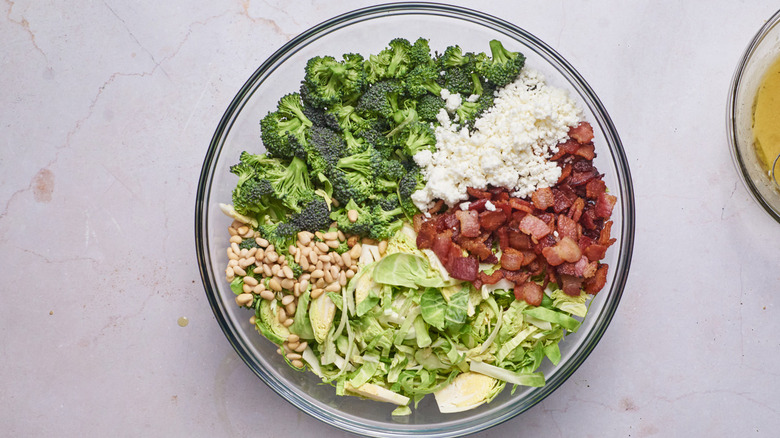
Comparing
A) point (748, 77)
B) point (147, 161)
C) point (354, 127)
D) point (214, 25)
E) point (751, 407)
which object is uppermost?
point (748, 77)

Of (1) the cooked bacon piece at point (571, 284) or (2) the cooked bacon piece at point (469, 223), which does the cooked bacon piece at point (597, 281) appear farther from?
(2) the cooked bacon piece at point (469, 223)

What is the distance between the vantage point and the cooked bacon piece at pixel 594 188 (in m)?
2.16

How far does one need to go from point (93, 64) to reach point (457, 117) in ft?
5.79

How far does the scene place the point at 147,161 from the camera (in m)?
2.54

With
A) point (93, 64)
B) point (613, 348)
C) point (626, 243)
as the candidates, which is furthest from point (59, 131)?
point (613, 348)

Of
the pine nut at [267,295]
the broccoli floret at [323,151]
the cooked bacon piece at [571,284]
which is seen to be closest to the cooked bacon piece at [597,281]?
the cooked bacon piece at [571,284]

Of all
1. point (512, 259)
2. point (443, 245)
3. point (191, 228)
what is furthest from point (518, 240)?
point (191, 228)

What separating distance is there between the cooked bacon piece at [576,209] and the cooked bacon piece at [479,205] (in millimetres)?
360

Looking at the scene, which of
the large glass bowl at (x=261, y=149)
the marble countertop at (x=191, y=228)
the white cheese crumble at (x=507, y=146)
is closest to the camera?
the white cheese crumble at (x=507, y=146)

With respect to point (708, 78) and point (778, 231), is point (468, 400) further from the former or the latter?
point (708, 78)

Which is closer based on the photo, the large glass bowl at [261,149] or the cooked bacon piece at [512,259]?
the cooked bacon piece at [512,259]

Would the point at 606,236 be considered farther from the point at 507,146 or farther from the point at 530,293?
the point at 507,146

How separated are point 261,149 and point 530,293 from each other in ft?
4.34

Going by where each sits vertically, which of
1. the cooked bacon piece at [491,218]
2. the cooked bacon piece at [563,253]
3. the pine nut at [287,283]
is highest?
the cooked bacon piece at [491,218]
